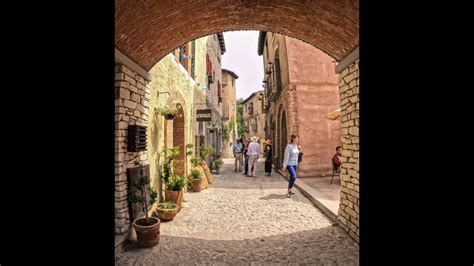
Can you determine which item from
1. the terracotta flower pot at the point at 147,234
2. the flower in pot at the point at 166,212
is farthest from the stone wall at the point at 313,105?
the terracotta flower pot at the point at 147,234

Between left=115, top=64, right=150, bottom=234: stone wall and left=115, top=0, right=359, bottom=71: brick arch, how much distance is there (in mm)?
375

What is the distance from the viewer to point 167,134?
6457mm

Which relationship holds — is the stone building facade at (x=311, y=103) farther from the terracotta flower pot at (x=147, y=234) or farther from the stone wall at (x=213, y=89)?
the terracotta flower pot at (x=147, y=234)

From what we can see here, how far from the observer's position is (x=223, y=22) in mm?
4375

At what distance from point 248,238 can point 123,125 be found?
259cm

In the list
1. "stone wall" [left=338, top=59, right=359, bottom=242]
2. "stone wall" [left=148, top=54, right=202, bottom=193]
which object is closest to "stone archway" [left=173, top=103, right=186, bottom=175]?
"stone wall" [left=148, top=54, right=202, bottom=193]

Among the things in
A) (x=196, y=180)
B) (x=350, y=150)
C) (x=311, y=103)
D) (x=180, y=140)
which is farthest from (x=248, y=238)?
(x=311, y=103)

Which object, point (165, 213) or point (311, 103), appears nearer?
point (165, 213)

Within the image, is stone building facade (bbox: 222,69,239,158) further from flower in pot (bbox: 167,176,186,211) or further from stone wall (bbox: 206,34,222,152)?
flower in pot (bbox: 167,176,186,211)

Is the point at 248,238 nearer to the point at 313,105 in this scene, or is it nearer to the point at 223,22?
the point at 223,22
